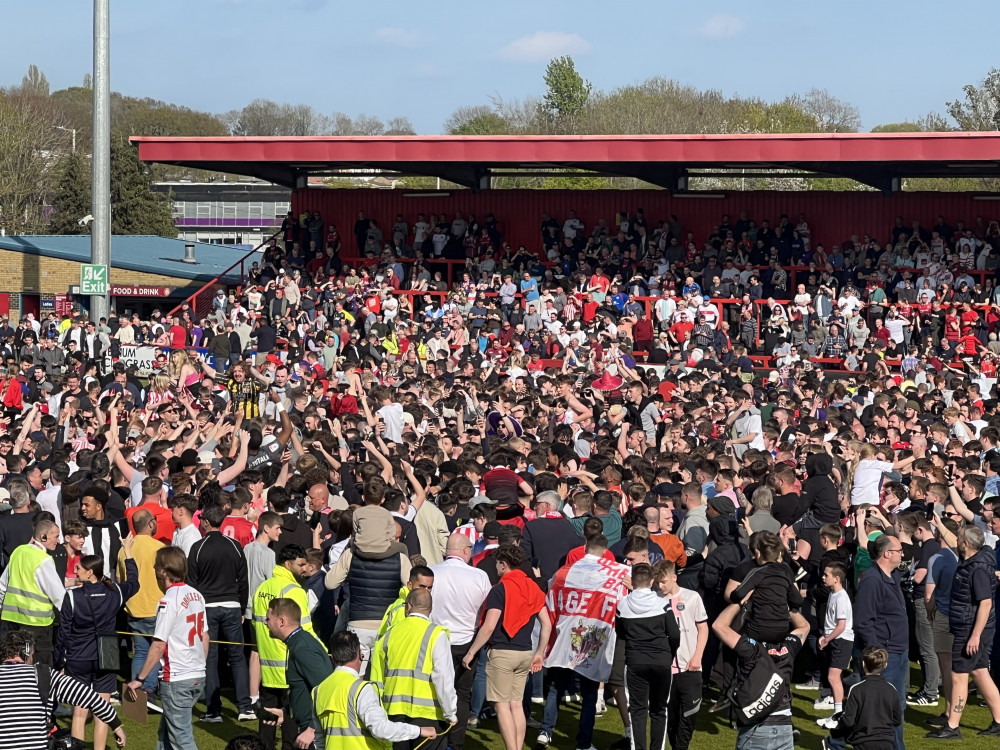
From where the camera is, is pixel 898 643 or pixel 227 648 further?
pixel 227 648

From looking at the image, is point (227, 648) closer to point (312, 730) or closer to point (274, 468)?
point (274, 468)

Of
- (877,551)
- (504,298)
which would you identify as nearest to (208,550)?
(877,551)

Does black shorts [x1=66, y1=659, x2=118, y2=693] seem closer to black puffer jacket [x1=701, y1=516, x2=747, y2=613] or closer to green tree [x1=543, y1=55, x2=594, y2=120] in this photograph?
black puffer jacket [x1=701, y1=516, x2=747, y2=613]

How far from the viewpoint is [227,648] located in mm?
9781

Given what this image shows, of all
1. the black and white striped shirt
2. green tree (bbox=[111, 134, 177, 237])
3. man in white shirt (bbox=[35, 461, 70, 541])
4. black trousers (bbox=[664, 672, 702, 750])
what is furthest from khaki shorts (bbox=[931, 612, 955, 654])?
green tree (bbox=[111, 134, 177, 237])

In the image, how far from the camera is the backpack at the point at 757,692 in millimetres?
7098

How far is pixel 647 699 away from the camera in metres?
8.25

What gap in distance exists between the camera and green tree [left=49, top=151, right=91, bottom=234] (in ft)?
194

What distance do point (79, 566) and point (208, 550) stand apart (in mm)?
887

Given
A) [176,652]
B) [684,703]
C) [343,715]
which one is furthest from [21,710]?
[684,703]

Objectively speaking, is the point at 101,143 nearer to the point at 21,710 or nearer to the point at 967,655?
the point at 21,710

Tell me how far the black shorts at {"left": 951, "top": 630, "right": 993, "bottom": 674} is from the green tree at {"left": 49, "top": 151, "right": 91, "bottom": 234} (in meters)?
54.9

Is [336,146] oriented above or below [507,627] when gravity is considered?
above

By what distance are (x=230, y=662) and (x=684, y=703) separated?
3.32m
